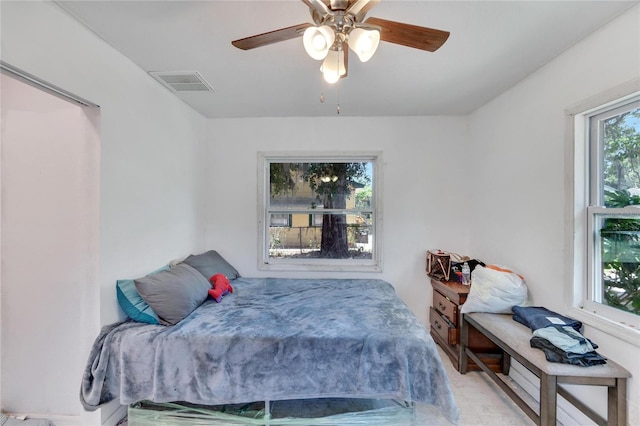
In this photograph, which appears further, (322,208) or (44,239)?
(322,208)

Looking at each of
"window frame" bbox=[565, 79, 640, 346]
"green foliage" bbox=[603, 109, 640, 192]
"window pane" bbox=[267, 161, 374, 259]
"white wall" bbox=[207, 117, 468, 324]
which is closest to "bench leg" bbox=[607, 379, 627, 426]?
"window frame" bbox=[565, 79, 640, 346]

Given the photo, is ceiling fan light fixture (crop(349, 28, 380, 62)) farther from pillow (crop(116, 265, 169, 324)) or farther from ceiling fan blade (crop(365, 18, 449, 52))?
pillow (crop(116, 265, 169, 324))

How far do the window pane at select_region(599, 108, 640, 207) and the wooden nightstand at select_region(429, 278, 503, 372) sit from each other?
1.23 metres

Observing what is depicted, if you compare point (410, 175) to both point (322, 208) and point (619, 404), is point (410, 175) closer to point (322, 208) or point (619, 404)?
point (322, 208)

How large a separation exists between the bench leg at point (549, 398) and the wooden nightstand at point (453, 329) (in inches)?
31.5

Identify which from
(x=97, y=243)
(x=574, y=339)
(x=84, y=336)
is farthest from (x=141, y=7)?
(x=574, y=339)

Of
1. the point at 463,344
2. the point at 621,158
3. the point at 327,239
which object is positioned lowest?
the point at 463,344

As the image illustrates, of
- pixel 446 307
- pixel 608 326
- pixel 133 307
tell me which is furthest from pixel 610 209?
pixel 133 307

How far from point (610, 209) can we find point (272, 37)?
2.21 m

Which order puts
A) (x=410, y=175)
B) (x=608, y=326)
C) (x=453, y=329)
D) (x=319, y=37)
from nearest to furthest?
(x=319, y=37) < (x=608, y=326) < (x=453, y=329) < (x=410, y=175)

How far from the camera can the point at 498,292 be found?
2.00 metres

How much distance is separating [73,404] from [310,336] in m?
1.66

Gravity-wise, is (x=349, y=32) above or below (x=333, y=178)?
above

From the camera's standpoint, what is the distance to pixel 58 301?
165 cm
